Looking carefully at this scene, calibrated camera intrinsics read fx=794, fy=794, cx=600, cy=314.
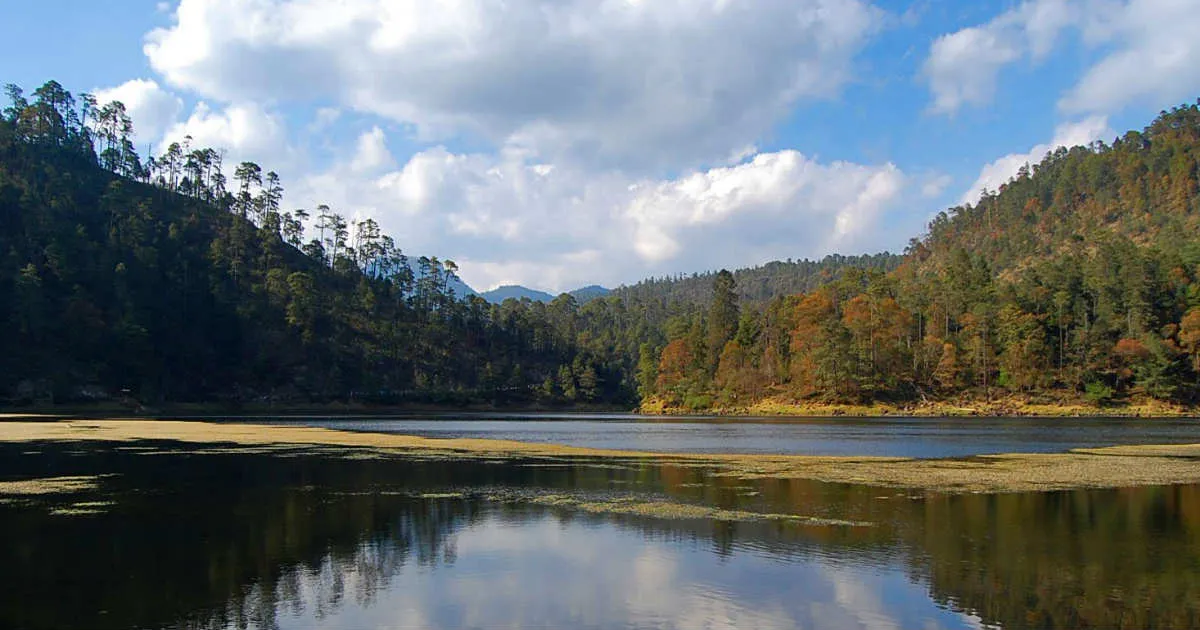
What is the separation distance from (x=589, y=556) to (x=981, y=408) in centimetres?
12818

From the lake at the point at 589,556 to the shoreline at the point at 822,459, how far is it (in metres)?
3.64

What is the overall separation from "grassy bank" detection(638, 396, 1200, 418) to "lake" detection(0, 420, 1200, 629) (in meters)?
103

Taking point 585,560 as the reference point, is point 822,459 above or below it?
below

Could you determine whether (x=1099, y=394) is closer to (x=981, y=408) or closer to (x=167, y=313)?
(x=981, y=408)

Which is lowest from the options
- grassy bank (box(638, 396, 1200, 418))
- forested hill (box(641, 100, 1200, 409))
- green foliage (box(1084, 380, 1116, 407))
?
grassy bank (box(638, 396, 1200, 418))

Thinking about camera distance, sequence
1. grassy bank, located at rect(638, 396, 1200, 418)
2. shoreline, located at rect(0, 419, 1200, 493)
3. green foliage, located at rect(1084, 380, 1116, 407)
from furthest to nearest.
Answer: green foliage, located at rect(1084, 380, 1116, 407) < grassy bank, located at rect(638, 396, 1200, 418) < shoreline, located at rect(0, 419, 1200, 493)

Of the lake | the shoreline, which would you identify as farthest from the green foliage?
the lake

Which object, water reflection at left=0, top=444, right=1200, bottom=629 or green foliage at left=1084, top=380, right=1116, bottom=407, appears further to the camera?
green foliage at left=1084, top=380, right=1116, bottom=407

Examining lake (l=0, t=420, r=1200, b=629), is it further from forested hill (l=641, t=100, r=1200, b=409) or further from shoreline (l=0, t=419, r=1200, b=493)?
forested hill (l=641, t=100, r=1200, b=409)

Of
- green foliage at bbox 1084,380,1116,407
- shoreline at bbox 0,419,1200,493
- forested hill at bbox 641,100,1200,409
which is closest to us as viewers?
shoreline at bbox 0,419,1200,493

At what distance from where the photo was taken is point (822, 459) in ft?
158

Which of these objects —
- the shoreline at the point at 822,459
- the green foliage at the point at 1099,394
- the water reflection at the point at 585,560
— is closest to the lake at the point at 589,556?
the water reflection at the point at 585,560

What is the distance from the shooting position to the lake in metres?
15.9

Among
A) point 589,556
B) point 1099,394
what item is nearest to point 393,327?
point 1099,394
